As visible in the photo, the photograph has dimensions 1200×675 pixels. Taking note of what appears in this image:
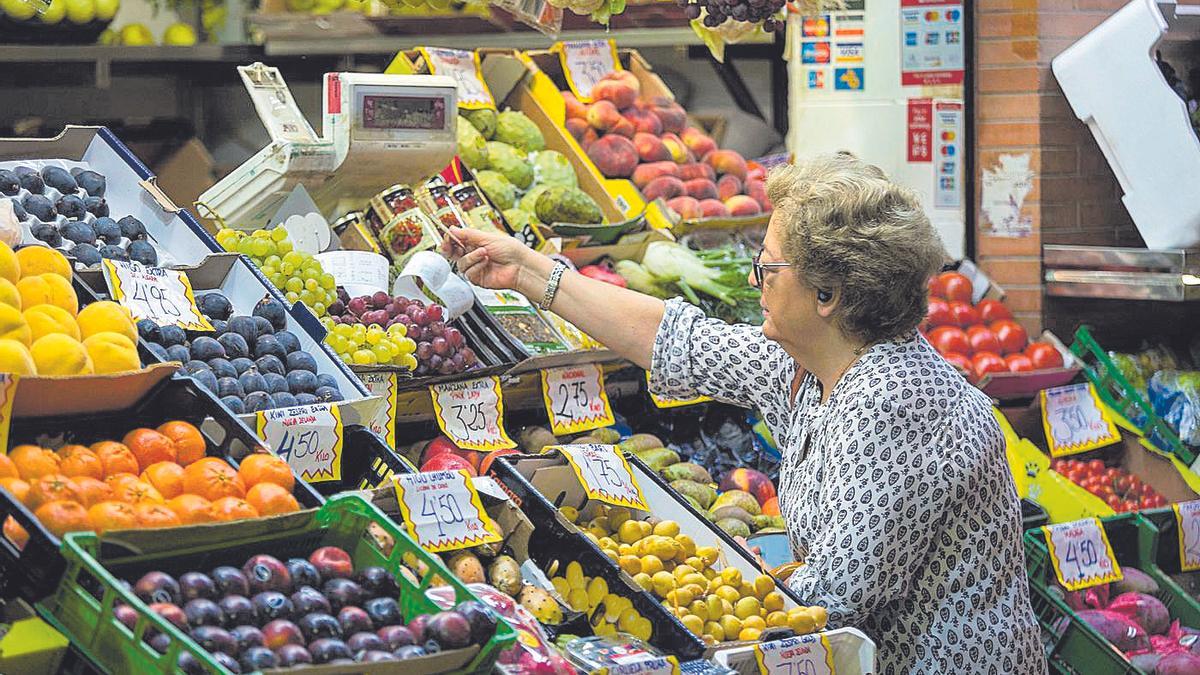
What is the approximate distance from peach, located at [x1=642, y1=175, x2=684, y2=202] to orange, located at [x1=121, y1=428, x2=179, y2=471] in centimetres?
287

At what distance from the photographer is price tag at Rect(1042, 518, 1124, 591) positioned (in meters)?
3.55

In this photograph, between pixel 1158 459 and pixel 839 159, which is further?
pixel 1158 459

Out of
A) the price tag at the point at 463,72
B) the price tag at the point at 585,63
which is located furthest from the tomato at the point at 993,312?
the price tag at the point at 463,72

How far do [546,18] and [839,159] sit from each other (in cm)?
151

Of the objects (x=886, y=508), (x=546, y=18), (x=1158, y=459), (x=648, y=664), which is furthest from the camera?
(x=1158, y=459)

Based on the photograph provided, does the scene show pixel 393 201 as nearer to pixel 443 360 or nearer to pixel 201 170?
pixel 443 360

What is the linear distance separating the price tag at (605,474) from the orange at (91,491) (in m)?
1.11

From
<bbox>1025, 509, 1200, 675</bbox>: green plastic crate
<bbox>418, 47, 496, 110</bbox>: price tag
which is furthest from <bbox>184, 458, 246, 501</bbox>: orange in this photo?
<bbox>418, 47, 496, 110</bbox>: price tag

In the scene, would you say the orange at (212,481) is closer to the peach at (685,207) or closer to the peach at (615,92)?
the peach at (685,207)

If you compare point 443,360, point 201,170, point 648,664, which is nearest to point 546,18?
point 443,360

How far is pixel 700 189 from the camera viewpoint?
15.8 feet

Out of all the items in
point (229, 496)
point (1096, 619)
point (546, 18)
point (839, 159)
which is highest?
point (546, 18)

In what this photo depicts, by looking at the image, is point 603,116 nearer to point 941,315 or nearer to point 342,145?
point 941,315

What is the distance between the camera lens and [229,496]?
1.82 metres
